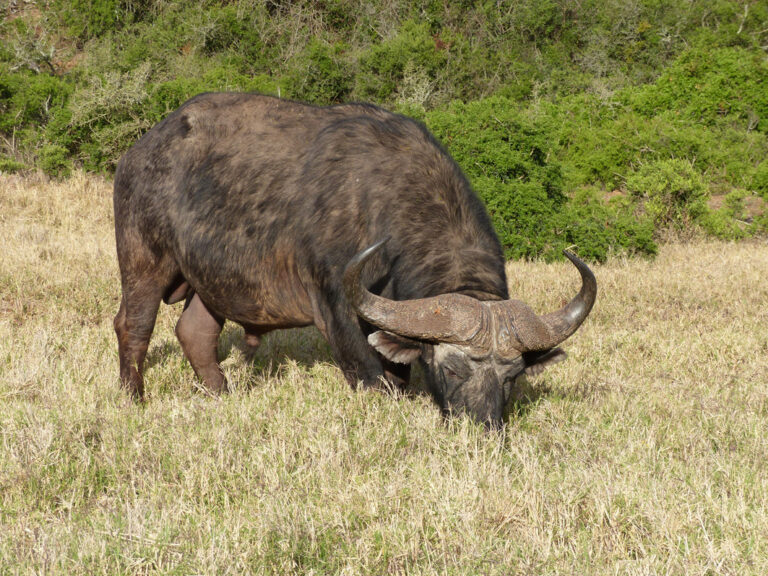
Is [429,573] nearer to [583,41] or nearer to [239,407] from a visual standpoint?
[239,407]

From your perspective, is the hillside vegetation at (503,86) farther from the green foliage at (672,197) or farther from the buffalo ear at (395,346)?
the buffalo ear at (395,346)

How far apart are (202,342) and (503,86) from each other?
19711 millimetres

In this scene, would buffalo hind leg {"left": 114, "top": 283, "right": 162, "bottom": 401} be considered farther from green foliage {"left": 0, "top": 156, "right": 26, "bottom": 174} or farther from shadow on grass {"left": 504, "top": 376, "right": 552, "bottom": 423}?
green foliage {"left": 0, "top": 156, "right": 26, "bottom": 174}

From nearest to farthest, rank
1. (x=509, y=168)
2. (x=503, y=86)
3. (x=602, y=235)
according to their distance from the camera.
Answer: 1. (x=602, y=235)
2. (x=509, y=168)
3. (x=503, y=86)

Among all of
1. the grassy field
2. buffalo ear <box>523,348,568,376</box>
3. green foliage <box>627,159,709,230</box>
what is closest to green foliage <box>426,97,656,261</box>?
green foliage <box>627,159,709,230</box>

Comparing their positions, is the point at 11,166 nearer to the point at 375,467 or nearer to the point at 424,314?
the point at 424,314

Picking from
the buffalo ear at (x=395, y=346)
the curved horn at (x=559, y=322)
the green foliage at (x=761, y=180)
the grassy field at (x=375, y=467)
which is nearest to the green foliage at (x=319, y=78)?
the green foliage at (x=761, y=180)

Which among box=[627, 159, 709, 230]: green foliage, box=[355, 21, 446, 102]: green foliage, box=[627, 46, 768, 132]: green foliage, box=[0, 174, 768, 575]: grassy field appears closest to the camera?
box=[0, 174, 768, 575]: grassy field

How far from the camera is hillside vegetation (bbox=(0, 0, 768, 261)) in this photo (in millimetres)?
11281

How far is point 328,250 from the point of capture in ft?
15.8

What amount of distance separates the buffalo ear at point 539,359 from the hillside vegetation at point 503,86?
6197 millimetres

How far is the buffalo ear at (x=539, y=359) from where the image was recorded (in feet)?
14.5

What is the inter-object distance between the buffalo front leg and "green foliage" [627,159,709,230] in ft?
26.5

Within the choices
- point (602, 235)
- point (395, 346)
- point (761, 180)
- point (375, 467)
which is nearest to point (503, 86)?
point (761, 180)
